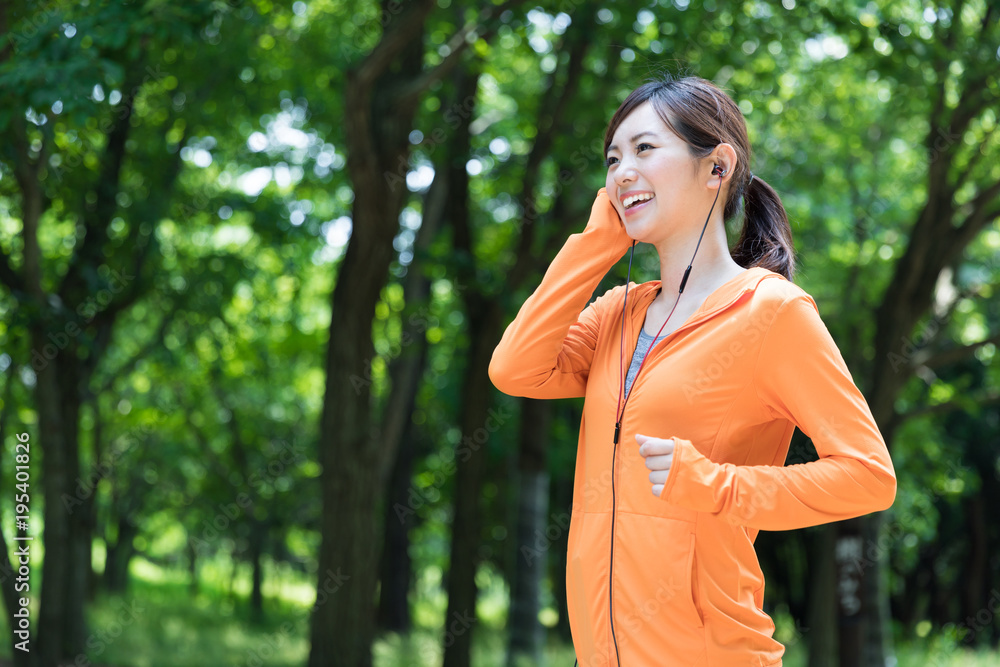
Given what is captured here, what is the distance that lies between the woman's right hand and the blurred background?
5.98 ft

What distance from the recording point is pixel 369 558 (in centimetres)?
647

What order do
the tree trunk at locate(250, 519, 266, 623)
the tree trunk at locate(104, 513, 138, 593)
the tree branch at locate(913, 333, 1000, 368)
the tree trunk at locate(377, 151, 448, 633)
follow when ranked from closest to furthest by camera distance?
1. the tree branch at locate(913, 333, 1000, 368)
2. the tree trunk at locate(377, 151, 448, 633)
3. the tree trunk at locate(250, 519, 266, 623)
4. the tree trunk at locate(104, 513, 138, 593)

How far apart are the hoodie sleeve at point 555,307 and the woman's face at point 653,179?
5 centimetres

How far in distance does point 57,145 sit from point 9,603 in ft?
12.7

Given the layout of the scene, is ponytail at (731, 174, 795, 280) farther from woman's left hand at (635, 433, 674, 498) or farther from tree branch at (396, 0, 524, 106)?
tree branch at (396, 0, 524, 106)

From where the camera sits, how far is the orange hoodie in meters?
1.54

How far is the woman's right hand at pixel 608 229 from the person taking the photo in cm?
192

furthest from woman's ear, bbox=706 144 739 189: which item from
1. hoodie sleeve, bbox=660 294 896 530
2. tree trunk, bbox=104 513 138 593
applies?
tree trunk, bbox=104 513 138 593

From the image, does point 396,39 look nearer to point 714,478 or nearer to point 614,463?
point 614,463

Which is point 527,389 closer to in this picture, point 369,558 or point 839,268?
point 369,558

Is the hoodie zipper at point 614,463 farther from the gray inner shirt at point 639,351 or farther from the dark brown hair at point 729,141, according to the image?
the dark brown hair at point 729,141

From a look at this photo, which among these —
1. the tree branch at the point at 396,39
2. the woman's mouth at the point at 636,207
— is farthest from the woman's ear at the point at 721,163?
the tree branch at the point at 396,39

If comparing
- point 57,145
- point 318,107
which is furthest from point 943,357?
point 57,145

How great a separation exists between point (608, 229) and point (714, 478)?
2.03 ft
